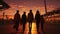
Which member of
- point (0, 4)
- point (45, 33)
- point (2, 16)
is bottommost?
point (45, 33)

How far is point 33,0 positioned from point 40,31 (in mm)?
14497

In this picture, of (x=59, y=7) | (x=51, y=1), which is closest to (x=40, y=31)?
(x=59, y=7)

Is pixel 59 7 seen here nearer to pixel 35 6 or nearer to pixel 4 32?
pixel 35 6

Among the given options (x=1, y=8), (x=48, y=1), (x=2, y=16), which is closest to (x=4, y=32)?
(x=2, y=16)

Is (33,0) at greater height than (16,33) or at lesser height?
greater

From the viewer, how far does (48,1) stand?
24859mm

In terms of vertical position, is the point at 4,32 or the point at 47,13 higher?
the point at 47,13

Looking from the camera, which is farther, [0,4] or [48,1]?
[48,1]

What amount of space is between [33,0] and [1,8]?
5.88m

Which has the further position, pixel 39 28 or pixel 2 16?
pixel 2 16

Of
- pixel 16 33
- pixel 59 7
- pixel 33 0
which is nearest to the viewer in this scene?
pixel 16 33

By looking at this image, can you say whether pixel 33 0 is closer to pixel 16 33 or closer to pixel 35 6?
pixel 35 6

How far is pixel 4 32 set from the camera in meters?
12.7

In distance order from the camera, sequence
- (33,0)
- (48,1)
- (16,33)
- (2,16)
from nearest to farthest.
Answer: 1. (16,33)
2. (2,16)
3. (48,1)
4. (33,0)
